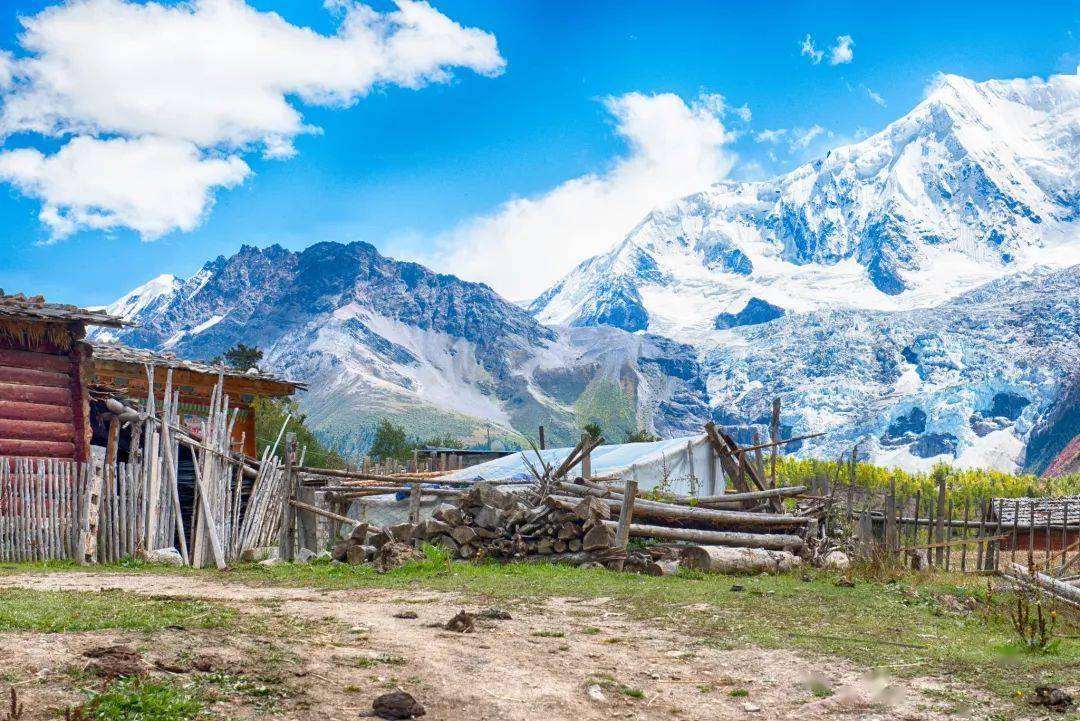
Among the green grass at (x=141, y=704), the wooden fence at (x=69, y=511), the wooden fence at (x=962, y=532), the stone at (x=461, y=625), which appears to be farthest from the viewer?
the wooden fence at (x=962, y=532)

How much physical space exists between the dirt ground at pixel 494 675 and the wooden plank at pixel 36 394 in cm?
1125

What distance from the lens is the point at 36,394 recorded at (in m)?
18.9

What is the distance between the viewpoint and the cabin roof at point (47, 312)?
1792cm

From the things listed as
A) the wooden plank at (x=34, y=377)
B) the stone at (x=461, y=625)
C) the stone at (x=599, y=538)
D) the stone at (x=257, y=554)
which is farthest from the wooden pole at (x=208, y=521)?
the stone at (x=461, y=625)

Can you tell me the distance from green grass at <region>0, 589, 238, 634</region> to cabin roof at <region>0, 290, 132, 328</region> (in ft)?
23.7

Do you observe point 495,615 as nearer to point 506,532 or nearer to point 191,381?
point 506,532

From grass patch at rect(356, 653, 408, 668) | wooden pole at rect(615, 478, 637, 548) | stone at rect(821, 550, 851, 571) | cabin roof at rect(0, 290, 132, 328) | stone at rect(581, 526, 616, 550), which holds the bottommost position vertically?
stone at rect(821, 550, 851, 571)

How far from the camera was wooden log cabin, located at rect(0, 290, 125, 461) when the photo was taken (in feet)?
60.7

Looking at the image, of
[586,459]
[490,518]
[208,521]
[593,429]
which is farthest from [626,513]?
[593,429]

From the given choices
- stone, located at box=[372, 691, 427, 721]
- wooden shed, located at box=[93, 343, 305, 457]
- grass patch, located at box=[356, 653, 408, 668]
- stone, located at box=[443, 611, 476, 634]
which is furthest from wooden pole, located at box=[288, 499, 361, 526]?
stone, located at box=[372, 691, 427, 721]

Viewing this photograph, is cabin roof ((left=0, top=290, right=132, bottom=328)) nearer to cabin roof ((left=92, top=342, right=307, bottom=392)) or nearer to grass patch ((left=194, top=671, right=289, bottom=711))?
cabin roof ((left=92, top=342, right=307, bottom=392))

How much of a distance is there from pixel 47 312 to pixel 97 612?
10.2 metres

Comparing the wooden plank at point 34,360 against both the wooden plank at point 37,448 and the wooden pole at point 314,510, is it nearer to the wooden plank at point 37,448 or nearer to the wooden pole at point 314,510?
the wooden plank at point 37,448

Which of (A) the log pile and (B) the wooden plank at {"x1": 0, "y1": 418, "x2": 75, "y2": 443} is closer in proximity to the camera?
(A) the log pile
